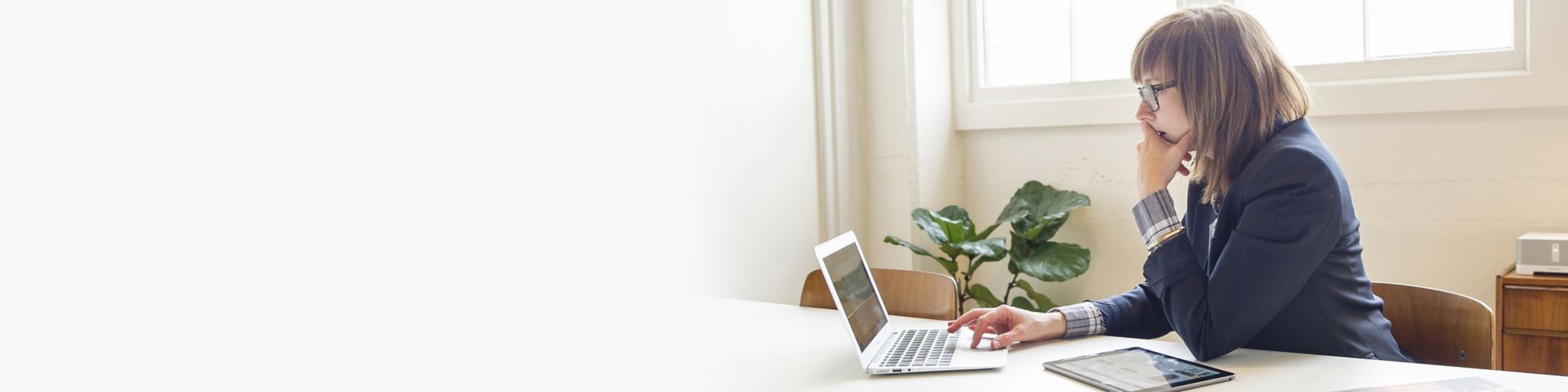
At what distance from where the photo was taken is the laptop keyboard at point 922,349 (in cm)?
165

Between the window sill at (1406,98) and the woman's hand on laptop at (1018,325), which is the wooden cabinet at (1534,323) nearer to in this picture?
the window sill at (1406,98)

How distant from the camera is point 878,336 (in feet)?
5.95

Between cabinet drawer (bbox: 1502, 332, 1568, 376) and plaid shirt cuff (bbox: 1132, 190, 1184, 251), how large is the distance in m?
1.58

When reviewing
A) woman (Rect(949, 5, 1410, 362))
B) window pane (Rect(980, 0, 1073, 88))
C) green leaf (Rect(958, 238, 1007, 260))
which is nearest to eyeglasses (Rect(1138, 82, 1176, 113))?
woman (Rect(949, 5, 1410, 362))

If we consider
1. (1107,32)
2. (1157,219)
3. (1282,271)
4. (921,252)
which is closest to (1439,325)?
(1282,271)

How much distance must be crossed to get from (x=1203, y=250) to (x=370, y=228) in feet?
4.98

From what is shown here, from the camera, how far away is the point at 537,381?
2074mm

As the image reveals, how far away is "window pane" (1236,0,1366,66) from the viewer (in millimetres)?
3393

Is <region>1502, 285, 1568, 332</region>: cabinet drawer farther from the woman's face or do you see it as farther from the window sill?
the woman's face

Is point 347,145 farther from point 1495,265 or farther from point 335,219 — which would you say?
point 1495,265

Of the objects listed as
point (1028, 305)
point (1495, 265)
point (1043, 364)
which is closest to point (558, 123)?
point (1043, 364)

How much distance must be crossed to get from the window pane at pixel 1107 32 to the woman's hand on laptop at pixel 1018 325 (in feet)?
7.33

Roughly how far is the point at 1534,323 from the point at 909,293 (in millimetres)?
1671

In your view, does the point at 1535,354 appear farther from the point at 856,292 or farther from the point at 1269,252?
the point at 856,292
